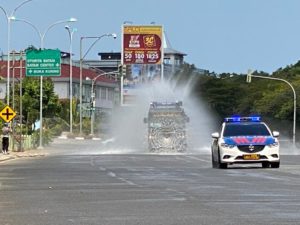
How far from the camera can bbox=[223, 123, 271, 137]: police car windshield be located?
3159 centimetres

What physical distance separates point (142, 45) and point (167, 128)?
112ft

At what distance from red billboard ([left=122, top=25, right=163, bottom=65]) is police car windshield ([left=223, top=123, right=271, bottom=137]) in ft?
185

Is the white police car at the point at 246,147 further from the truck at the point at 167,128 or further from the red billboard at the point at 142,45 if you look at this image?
the red billboard at the point at 142,45

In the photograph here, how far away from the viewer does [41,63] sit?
193 ft

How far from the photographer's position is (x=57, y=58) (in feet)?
193

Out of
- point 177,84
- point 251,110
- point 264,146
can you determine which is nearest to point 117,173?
point 264,146

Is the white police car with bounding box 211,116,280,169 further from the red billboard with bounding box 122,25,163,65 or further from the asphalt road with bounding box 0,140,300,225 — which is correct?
the red billboard with bounding box 122,25,163,65

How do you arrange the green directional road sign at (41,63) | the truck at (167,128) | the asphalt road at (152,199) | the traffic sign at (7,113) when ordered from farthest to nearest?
the green directional road sign at (41,63)
the truck at (167,128)
the traffic sign at (7,113)
the asphalt road at (152,199)

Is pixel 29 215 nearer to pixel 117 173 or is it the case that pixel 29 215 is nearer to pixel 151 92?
pixel 117 173

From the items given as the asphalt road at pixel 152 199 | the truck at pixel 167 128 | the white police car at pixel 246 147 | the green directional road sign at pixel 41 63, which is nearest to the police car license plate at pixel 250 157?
the white police car at pixel 246 147

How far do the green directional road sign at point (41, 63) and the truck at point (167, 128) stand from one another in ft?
24.4

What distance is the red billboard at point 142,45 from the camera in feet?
290

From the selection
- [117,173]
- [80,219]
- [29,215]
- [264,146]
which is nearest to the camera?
[80,219]

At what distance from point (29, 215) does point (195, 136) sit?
47938 millimetres
